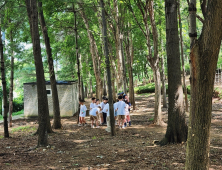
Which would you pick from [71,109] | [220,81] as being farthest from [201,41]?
[220,81]

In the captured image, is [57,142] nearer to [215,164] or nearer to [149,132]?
[149,132]

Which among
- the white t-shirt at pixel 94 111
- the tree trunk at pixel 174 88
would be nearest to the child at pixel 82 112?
the white t-shirt at pixel 94 111

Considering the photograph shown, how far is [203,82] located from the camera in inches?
147

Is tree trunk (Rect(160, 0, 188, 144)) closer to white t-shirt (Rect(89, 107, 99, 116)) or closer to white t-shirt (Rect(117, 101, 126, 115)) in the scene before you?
white t-shirt (Rect(117, 101, 126, 115))

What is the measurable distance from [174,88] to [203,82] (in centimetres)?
458

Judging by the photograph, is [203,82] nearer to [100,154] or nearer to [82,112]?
[100,154]

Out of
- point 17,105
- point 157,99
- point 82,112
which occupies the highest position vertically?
point 157,99

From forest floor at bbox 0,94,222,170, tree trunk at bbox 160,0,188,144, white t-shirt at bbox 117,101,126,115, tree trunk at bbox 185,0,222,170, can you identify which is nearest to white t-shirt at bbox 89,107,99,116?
white t-shirt at bbox 117,101,126,115

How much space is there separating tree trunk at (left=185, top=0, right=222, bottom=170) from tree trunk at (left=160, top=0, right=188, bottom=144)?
162 inches

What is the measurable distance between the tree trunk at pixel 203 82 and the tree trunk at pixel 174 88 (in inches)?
162

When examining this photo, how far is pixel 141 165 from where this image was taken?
19.1ft

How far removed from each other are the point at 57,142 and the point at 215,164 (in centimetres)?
612

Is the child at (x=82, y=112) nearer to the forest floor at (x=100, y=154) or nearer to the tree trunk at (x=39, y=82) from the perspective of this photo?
the forest floor at (x=100, y=154)

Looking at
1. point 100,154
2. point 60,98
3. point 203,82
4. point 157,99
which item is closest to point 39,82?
point 100,154
